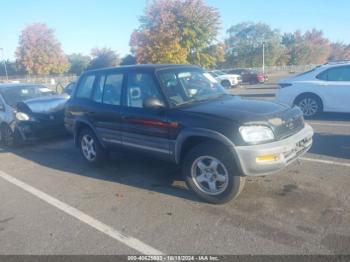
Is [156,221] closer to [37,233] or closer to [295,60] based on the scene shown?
[37,233]

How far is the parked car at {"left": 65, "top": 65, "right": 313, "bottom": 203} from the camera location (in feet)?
13.0

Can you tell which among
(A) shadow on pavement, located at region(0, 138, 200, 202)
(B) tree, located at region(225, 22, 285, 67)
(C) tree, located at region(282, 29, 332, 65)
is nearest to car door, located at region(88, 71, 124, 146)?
(A) shadow on pavement, located at region(0, 138, 200, 202)

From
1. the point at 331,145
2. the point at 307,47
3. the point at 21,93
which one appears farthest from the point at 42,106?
the point at 307,47

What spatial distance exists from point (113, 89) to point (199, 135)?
6.57 feet

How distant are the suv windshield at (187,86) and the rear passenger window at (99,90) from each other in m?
1.34

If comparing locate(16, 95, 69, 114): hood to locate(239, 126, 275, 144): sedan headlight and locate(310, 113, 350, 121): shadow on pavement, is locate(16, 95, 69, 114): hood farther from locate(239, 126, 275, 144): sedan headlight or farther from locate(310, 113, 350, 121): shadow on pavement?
locate(310, 113, 350, 121): shadow on pavement

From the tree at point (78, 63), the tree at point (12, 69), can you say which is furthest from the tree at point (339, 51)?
the tree at point (12, 69)

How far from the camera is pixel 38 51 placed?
60469 millimetres

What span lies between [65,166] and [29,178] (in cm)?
74

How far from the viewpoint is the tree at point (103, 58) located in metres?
69.5

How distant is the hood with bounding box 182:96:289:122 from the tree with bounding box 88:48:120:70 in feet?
219

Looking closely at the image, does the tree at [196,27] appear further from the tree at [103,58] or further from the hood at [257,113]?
the hood at [257,113]

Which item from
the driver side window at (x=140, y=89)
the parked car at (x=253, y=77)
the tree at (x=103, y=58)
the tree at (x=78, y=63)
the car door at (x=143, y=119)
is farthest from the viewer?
the tree at (x=78, y=63)

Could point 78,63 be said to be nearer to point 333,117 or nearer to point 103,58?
point 103,58
